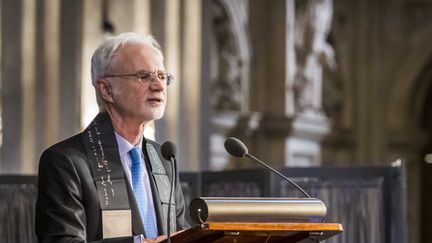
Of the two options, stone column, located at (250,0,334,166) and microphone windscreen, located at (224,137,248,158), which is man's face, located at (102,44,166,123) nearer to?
microphone windscreen, located at (224,137,248,158)

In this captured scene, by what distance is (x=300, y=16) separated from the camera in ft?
32.6

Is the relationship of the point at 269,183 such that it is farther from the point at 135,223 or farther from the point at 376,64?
the point at 376,64

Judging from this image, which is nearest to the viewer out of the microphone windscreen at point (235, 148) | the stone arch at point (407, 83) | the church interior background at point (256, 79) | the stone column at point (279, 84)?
the microphone windscreen at point (235, 148)

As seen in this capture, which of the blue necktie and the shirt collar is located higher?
the shirt collar

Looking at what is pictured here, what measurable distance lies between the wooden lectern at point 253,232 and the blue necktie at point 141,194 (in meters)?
0.25

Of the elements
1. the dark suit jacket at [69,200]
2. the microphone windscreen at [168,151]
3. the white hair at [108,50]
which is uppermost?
the white hair at [108,50]

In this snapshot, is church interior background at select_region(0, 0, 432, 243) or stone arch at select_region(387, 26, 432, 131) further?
stone arch at select_region(387, 26, 432, 131)

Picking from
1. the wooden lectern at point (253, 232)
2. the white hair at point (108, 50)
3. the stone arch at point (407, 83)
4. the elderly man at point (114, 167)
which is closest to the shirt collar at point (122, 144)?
the elderly man at point (114, 167)

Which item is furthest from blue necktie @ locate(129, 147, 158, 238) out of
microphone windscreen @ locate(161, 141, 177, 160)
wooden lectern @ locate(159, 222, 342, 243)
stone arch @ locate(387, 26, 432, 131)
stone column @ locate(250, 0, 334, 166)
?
stone arch @ locate(387, 26, 432, 131)

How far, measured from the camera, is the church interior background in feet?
18.1

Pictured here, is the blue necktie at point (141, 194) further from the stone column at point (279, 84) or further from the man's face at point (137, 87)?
the stone column at point (279, 84)

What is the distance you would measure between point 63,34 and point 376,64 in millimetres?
5532

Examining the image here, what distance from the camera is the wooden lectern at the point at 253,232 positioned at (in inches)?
102

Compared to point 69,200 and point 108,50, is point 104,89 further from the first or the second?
point 69,200
